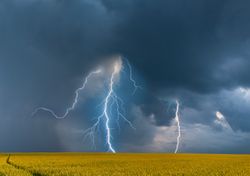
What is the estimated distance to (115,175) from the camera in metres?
23.7

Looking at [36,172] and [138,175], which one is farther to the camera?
[36,172]

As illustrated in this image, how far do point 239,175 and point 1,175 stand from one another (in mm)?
15413

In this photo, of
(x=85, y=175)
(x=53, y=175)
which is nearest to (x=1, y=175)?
(x=53, y=175)

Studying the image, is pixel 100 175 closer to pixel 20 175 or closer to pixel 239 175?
pixel 20 175

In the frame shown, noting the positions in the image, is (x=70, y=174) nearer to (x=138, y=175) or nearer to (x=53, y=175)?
(x=53, y=175)

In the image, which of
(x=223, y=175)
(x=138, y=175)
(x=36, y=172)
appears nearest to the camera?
(x=138, y=175)

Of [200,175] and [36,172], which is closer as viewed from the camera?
[200,175]

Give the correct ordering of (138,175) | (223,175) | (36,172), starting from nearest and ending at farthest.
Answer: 1. (138,175)
2. (223,175)
3. (36,172)

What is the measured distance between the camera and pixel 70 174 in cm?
2523

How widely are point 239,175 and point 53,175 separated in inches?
469

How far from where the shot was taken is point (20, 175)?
24422 mm

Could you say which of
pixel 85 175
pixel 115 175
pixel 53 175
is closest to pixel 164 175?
pixel 115 175

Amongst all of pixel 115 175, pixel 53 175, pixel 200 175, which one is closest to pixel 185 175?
pixel 200 175

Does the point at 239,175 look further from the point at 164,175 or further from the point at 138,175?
the point at 138,175
